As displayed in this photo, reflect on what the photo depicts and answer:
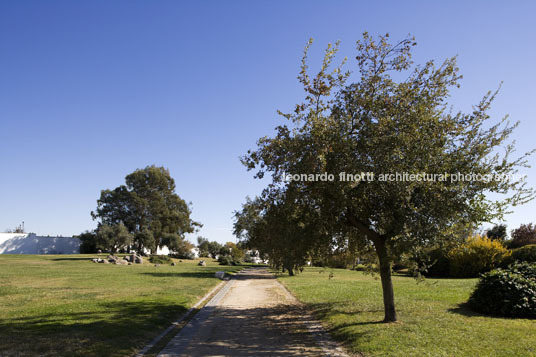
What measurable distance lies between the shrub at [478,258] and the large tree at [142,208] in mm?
52414

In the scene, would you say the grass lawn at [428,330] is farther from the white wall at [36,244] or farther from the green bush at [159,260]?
the white wall at [36,244]

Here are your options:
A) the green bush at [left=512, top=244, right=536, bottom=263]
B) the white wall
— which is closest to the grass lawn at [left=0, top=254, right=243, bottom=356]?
the green bush at [left=512, top=244, right=536, bottom=263]

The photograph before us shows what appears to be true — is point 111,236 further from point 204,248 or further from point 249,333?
point 249,333

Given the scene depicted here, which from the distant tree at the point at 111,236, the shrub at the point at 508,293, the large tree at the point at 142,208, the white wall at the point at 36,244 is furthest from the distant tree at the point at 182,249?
the shrub at the point at 508,293

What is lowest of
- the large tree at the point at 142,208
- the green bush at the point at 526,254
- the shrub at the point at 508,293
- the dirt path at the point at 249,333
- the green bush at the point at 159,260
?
the green bush at the point at 159,260

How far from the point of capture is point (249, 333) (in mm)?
9922

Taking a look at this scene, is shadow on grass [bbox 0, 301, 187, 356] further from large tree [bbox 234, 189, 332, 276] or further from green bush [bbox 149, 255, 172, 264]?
green bush [bbox 149, 255, 172, 264]

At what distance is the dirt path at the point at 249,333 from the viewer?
8.05 m

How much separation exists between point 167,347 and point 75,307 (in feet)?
21.1

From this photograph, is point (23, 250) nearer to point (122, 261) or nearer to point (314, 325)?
point (122, 261)

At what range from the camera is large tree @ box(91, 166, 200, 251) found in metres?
67.1

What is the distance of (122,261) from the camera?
48562 mm

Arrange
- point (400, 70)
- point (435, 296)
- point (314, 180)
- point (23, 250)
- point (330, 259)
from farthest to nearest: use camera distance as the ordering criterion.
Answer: point (23, 250) → point (435, 296) → point (330, 259) → point (400, 70) → point (314, 180)

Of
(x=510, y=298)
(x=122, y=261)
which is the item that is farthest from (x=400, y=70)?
(x=122, y=261)
